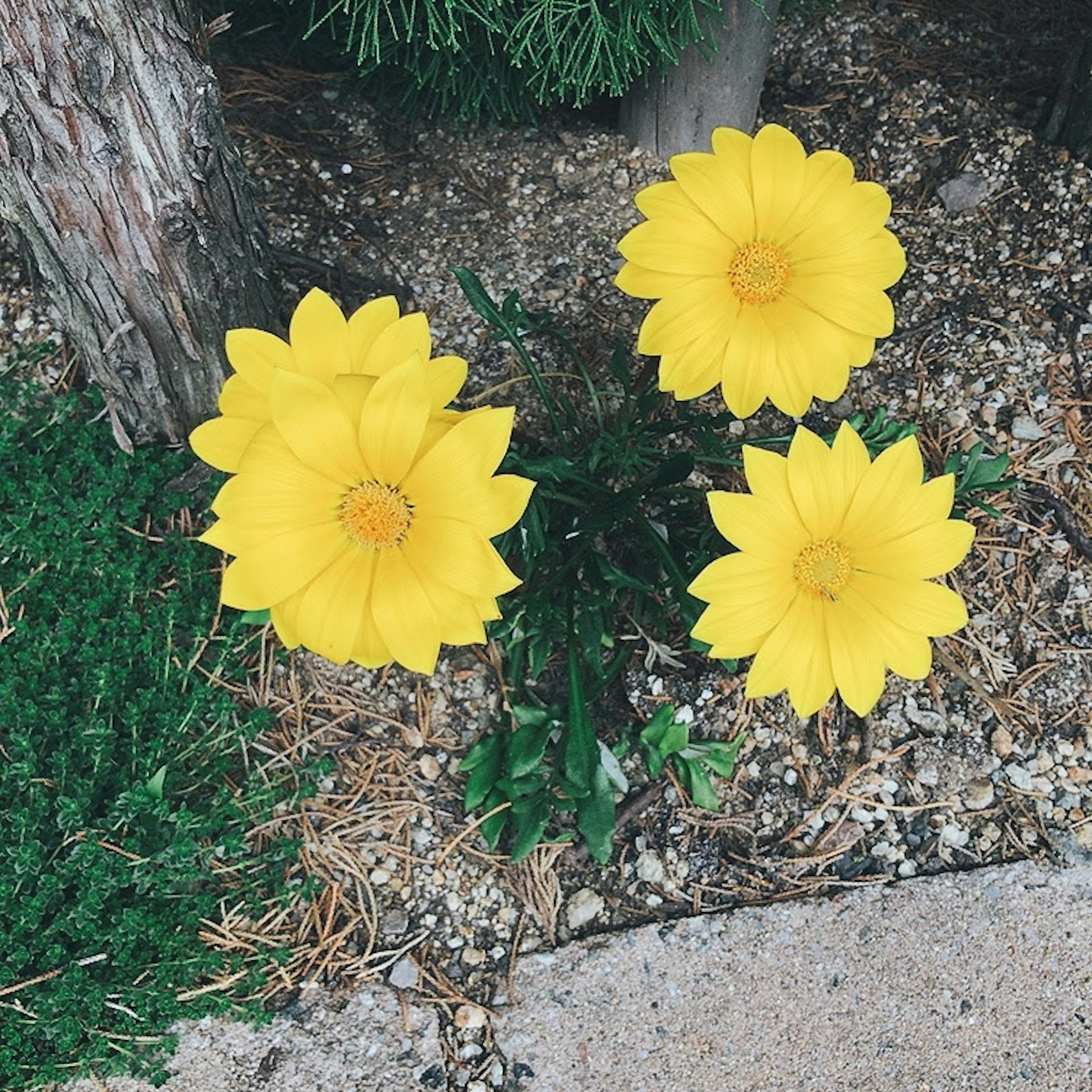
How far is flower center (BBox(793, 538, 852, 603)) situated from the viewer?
5.32 ft

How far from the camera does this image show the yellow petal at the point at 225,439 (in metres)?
1.61

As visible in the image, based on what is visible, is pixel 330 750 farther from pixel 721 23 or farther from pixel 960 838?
pixel 721 23

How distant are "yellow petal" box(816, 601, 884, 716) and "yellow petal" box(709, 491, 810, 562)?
111 mm

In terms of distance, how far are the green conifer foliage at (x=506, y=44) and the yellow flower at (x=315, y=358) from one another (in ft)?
2.13

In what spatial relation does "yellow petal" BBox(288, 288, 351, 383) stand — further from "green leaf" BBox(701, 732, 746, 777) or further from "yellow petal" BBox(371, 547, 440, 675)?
"green leaf" BBox(701, 732, 746, 777)

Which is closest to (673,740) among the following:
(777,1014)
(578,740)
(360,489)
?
(578,740)

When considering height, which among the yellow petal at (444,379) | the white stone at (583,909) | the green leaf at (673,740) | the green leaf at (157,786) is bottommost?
the white stone at (583,909)

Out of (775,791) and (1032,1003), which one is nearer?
(1032,1003)

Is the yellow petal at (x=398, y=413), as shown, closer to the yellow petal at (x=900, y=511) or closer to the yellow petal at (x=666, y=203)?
the yellow petal at (x=666, y=203)

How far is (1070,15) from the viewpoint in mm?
2629

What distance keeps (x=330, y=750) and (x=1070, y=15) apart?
2.34 m

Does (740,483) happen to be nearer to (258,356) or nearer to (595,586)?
(595,586)

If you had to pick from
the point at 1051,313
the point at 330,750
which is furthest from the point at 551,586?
the point at 1051,313

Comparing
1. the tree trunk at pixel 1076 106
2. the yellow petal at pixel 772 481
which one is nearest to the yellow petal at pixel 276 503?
the yellow petal at pixel 772 481
